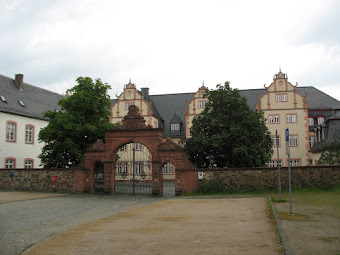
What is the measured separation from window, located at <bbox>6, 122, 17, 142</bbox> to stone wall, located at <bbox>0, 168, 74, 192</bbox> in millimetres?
9766

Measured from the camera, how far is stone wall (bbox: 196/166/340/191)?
21625mm

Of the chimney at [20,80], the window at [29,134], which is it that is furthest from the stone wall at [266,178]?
the chimney at [20,80]

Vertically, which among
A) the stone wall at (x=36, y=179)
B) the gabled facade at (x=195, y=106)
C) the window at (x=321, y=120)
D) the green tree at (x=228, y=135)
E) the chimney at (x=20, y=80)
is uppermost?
the chimney at (x=20, y=80)

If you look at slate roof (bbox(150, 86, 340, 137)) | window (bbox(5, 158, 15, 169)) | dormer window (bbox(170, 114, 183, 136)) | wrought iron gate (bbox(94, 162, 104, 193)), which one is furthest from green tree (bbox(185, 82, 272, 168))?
dormer window (bbox(170, 114, 183, 136))

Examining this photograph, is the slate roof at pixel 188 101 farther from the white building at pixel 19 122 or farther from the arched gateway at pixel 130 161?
the arched gateway at pixel 130 161

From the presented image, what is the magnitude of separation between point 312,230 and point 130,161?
16.1m

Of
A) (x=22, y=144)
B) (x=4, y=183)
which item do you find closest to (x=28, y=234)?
(x=4, y=183)

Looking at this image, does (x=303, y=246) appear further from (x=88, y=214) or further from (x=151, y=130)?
(x=151, y=130)

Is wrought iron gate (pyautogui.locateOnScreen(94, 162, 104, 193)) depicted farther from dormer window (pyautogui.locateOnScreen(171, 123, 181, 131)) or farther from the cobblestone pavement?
dormer window (pyautogui.locateOnScreen(171, 123, 181, 131))

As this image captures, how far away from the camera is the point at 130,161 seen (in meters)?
23.7

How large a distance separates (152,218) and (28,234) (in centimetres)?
426

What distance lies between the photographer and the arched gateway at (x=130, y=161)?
23172mm

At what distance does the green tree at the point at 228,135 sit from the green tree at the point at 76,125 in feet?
24.2

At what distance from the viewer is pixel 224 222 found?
11.0m
